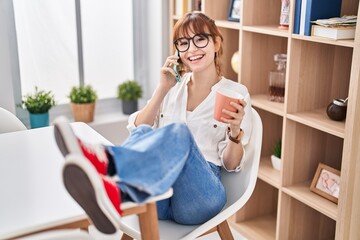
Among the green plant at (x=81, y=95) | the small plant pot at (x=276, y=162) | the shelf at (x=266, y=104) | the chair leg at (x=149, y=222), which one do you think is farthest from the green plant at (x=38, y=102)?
the chair leg at (x=149, y=222)

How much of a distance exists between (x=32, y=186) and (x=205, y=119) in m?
0.75

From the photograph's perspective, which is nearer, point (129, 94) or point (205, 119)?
point (205, 119)

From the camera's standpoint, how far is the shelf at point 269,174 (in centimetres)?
236

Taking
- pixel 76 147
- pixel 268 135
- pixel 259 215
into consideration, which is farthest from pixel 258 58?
pixel 76 147

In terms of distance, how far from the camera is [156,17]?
3025 millimetres

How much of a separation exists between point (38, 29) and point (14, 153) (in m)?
1.38

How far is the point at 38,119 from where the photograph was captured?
2707 mm

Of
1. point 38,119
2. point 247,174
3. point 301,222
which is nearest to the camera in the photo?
point 247,174

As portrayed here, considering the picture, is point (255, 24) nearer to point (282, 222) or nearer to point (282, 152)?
point (282, 152)

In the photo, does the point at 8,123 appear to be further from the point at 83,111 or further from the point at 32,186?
the point at 83,111

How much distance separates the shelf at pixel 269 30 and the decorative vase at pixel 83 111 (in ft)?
3.44

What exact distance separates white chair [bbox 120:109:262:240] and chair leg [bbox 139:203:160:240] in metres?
0.30

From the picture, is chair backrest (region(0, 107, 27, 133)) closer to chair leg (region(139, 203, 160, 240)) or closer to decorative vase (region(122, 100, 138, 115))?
chair leg (region(139, 203, 160, 240))

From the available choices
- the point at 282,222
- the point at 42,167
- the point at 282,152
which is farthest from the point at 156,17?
the point at 42,167
